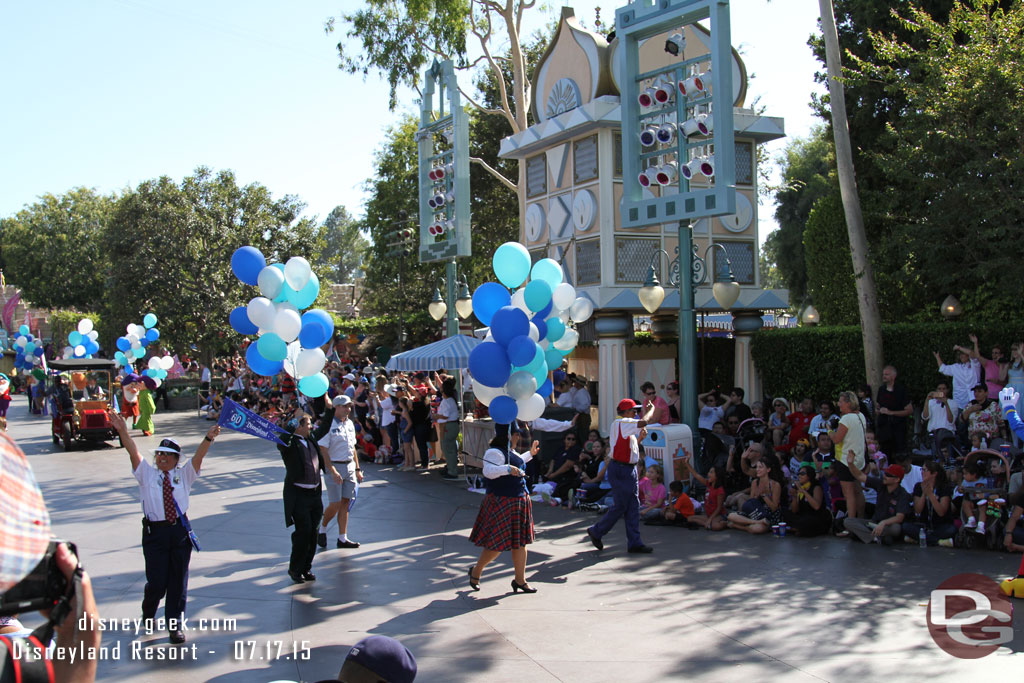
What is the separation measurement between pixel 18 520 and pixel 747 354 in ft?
57.6

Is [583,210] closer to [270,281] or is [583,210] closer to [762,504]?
[270,281]

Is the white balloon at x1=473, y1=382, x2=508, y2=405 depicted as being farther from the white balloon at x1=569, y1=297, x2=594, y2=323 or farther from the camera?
the camera

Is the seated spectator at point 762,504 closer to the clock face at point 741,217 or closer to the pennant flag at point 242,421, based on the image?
the pennant flag at point 242,421

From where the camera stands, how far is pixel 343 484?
9.80 m

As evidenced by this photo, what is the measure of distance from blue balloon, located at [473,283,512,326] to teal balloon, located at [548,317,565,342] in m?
0.66

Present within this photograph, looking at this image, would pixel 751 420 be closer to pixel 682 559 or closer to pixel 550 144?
pixel 682 559

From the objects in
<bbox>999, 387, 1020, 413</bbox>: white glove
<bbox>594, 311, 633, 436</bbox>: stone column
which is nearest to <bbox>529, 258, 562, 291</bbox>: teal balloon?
<bbox>999, 387, 1020, 413</bbox>: white glove

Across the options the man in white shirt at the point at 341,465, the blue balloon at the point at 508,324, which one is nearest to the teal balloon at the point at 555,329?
the blue balloon at the point at 508,324

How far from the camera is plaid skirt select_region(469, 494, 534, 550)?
8.07 metres

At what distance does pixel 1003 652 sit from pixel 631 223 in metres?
8.56

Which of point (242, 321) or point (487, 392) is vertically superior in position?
point (242, 321)

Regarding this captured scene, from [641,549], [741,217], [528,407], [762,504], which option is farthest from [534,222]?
[641,549]

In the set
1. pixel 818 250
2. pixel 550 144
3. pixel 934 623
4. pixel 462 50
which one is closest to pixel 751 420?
pixel 934 623

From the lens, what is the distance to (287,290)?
36.4ft
